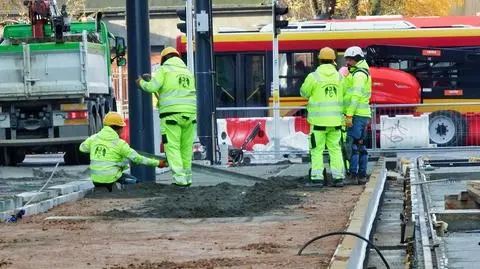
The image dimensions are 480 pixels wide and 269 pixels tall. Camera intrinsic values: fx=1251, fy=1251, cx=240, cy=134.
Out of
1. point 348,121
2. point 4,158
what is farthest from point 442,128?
point 348,121

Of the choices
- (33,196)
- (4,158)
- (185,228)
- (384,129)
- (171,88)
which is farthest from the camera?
(4,158)

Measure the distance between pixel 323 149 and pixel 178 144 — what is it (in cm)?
224

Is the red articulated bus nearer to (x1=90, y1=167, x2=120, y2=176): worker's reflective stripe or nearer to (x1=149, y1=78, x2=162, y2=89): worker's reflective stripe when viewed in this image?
(x1=149, y1=78, x2=162, y2=89): worker's reflective stripe

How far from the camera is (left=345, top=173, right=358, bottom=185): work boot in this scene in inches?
699

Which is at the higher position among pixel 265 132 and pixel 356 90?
pixel 356 90

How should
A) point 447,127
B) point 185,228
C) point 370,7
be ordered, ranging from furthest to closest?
point 370,7, point 447,127, point 185,228

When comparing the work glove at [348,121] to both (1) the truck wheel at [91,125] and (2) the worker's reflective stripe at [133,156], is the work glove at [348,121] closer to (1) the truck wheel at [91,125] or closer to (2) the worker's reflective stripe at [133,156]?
(2) the worker's reflective stripe at [133,156]

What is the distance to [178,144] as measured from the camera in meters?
16.2

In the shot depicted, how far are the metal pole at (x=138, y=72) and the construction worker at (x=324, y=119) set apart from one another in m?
2.36

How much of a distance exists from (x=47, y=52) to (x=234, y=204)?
14.0 m

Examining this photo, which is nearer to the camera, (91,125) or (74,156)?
(91,125)

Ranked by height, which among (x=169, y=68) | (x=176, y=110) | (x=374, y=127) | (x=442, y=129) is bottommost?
(x=442, y=129)

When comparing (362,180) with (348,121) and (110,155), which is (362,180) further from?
(110,155)

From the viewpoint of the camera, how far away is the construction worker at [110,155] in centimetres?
1583
